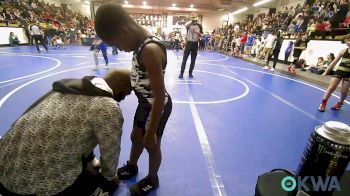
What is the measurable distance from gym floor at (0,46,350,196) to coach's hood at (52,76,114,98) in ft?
4.00

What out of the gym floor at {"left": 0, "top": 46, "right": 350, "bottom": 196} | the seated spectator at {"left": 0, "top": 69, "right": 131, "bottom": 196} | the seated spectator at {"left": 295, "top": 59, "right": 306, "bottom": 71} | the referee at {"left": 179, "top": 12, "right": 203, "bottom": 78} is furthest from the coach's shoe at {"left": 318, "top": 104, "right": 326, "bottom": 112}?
the seated spectator at {"left": 295, "top": 59, "right": 306, "bottom": 71}

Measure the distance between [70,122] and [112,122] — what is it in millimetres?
204

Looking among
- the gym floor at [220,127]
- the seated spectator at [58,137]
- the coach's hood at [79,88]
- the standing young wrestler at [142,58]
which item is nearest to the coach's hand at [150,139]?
the standing young wrestler at [142,58]

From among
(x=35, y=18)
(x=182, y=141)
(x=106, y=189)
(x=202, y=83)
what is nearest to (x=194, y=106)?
(x=182, y=141)

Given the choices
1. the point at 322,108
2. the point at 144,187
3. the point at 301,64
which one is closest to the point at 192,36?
the point at 322,108

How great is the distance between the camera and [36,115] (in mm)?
1120

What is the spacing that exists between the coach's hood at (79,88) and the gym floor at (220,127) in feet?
4.00

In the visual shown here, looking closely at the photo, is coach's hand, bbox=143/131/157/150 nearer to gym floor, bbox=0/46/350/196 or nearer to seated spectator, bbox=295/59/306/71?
gym floor, bbox=0/46/350/196

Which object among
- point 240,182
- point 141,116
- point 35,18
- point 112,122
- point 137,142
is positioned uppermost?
point 35,18

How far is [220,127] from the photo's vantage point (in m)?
3.43

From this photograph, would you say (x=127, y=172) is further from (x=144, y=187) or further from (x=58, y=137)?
(x=58, y=137)

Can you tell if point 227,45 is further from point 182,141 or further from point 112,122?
point 112,122

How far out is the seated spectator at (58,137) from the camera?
1102 millimetres

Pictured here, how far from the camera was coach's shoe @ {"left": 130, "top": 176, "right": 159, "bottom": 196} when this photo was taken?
6.40 feet
